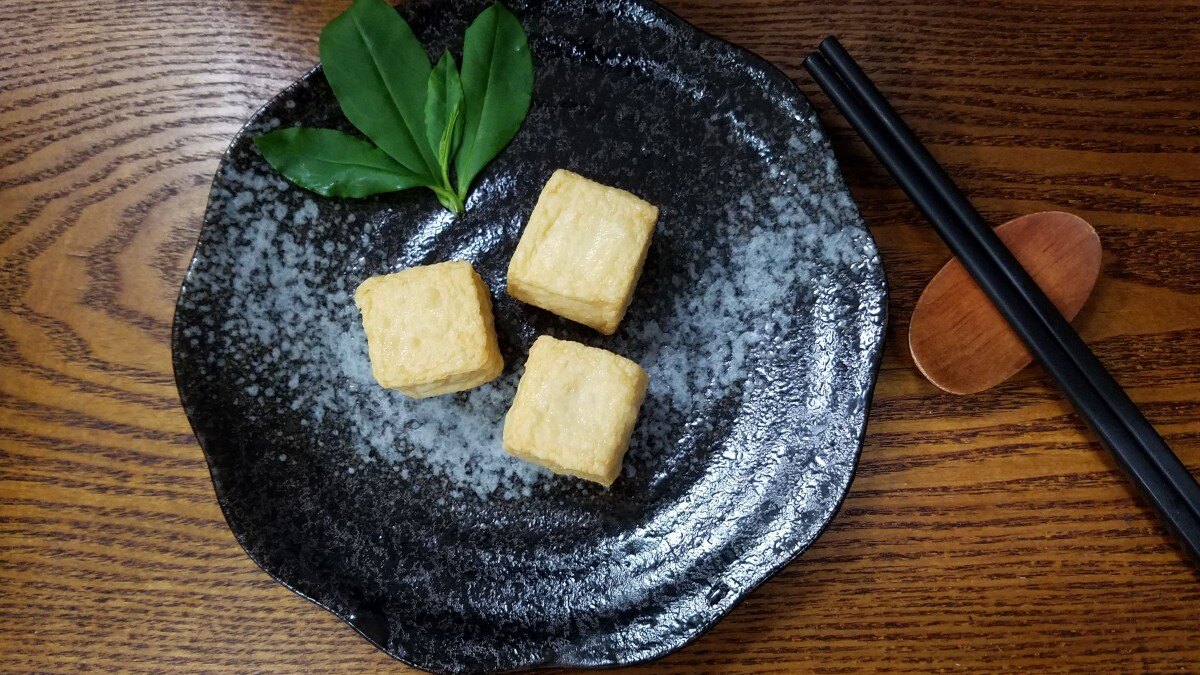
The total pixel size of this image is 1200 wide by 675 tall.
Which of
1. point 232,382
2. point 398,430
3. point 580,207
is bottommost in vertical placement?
point 398,430

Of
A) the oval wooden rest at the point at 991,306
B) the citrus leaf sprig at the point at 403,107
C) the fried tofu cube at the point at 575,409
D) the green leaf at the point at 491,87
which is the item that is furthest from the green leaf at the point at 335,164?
the oval wooden rest at the point at 991,306

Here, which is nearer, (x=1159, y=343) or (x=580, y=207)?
(x=580, y=207)

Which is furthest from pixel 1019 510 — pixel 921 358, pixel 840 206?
pixel 840 206

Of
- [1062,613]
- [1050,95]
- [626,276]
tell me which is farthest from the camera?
[1050,95]

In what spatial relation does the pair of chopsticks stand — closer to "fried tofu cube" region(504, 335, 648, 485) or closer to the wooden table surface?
the wooden table surface

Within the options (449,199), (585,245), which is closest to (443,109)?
(449,199)

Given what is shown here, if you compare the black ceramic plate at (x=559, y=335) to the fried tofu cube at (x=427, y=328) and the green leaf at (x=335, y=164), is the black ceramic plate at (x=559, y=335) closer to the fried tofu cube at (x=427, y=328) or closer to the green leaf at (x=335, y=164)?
the green leaf at (x=335, y=164)

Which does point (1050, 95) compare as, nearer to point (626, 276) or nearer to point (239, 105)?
point (626, 276)
